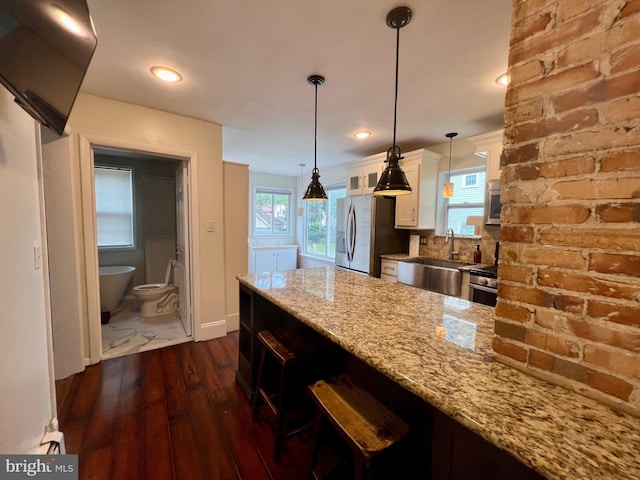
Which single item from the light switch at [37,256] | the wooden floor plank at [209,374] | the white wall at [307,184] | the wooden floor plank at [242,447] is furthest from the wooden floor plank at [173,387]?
the white wall at [307,184]

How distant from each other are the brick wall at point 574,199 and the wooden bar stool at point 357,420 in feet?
1.63

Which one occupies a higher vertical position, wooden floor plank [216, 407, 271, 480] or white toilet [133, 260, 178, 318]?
white toilet [133, 260, 178, 318]

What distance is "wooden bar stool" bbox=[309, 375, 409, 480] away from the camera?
96cm

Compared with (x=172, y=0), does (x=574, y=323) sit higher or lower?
lower

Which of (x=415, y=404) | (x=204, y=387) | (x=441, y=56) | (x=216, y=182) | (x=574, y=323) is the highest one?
(x=441, y=56)

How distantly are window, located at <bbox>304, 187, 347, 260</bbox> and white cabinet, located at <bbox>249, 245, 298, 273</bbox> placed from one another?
0.36 m

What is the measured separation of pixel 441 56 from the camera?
5.66ft

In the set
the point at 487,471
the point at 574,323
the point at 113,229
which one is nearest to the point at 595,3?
the point at 574,323

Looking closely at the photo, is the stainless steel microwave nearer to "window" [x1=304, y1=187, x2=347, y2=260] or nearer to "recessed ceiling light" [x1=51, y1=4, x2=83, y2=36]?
"window" [x1=304, y1=187, x2=347, y2=260]

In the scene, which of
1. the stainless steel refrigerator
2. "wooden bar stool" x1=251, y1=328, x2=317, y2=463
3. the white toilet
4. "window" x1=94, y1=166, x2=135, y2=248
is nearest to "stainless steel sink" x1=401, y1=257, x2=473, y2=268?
the stainless steel refrigerator

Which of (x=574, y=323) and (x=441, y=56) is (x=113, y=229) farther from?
(x=574, y=323)

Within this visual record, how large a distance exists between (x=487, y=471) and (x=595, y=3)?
4.35ft

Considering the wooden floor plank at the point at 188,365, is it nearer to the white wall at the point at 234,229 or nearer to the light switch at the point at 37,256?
the white wall at the point at 234,229

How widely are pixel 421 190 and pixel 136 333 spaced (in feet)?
12.6
